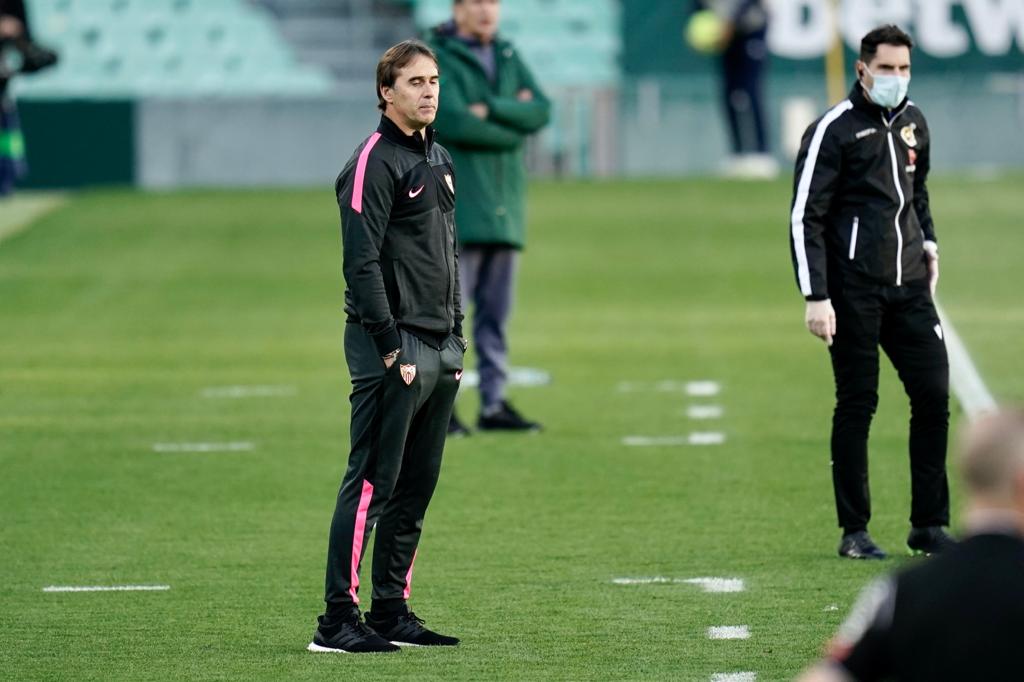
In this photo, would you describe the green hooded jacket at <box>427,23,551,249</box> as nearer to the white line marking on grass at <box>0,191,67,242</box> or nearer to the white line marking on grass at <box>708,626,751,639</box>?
the white line marking on grass at <box>708,626,751,639</box>

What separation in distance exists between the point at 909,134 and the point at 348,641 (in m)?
2.77

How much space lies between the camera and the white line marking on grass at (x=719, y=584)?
24.1 feet

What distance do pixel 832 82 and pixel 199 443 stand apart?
1545 cm

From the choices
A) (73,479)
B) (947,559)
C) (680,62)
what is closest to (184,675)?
(947,559)

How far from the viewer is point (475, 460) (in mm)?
10367

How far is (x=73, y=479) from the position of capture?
9.92m

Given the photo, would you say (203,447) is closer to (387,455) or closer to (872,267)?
(872,267)

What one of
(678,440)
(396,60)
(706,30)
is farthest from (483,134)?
(706,30)

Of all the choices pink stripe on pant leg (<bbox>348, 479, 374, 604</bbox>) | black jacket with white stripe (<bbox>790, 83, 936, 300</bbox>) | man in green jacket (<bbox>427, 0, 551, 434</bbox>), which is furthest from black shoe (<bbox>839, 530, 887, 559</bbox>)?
man in green jacket (<bbox>427, 0, 551, 434</bbox>)

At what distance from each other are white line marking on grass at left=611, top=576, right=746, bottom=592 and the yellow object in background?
17483 millimetres

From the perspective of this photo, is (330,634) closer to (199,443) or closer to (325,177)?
(199,443)

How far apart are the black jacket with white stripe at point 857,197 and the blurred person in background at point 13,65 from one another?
13256 millimetres

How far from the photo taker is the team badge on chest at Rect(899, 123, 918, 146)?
7.81 m

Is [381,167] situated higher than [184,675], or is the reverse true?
[381,167]
